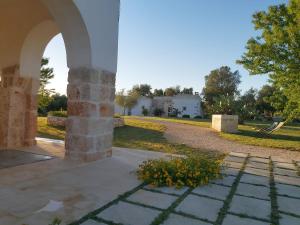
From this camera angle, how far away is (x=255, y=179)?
3877 millimetres

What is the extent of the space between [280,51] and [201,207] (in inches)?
320

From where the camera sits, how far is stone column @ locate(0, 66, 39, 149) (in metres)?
5.41

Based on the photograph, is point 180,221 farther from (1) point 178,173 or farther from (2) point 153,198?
(1) point 178,173

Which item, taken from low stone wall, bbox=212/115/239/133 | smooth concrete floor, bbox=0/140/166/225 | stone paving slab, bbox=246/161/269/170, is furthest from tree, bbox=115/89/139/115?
smooth concrete floor, bbox=0/140/166/225

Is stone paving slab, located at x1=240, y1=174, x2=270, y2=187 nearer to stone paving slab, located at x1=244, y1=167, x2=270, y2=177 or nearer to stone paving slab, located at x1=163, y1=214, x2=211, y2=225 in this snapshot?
stone paving slab, located at x1=244, y1=167, x2=270, y2=177

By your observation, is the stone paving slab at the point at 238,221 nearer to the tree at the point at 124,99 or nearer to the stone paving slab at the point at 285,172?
the stone paving slab at the point at 285,172

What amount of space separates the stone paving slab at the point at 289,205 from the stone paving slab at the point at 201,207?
0.65 meters

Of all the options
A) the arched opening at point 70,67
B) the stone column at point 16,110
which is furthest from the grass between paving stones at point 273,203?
the stone column at point 16,110

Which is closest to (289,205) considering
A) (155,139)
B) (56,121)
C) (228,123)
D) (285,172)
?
(285,172)

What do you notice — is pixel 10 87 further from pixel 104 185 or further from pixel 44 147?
pixel 104 185

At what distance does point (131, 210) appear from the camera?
8.07ft

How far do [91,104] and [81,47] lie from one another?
3.10 feet

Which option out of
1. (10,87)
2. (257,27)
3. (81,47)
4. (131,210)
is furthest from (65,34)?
(257,27)

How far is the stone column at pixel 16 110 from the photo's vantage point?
5406 mm
